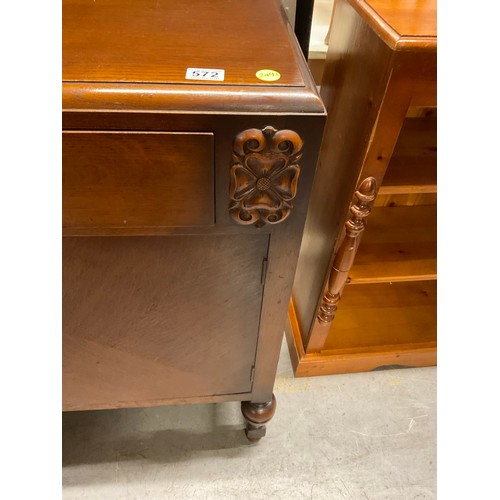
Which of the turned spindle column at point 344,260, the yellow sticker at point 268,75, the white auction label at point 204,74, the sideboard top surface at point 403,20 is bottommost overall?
the turned spindle column at point 344,260

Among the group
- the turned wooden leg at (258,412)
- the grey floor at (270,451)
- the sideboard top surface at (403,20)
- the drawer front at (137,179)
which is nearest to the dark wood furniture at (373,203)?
the sideboard top surface at (403,20)

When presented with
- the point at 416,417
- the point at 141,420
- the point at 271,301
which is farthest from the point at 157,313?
the point at 416,417

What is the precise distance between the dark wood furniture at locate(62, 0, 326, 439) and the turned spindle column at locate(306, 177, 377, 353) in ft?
0.74

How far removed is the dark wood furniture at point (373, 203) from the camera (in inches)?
28.8

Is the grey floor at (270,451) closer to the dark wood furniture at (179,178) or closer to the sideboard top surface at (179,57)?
the dark wood furniture at (179,178)

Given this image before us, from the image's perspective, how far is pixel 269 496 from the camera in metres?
1.00

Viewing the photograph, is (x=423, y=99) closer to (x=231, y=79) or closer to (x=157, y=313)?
(x=231, y=79)

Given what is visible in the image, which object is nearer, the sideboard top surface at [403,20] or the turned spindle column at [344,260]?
the sideboard top surface at [403,20]

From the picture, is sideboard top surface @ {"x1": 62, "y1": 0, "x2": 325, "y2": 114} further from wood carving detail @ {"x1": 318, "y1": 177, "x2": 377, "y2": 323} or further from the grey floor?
the grey floor

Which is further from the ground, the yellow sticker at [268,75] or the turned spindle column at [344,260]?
the yellow sticker at [268,75]

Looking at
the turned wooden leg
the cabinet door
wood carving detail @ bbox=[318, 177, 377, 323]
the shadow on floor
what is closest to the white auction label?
the cabinet door

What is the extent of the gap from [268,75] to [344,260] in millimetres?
478

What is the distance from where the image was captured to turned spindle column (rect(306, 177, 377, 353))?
0.84 m

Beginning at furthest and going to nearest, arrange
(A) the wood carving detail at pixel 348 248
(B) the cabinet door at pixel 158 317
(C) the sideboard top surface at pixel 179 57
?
(A) the wood carving detail at pixel 348 248 → (B) the cabinet door at pixel 158 317 → (C) the sideboard top surface at pixel 179 57
